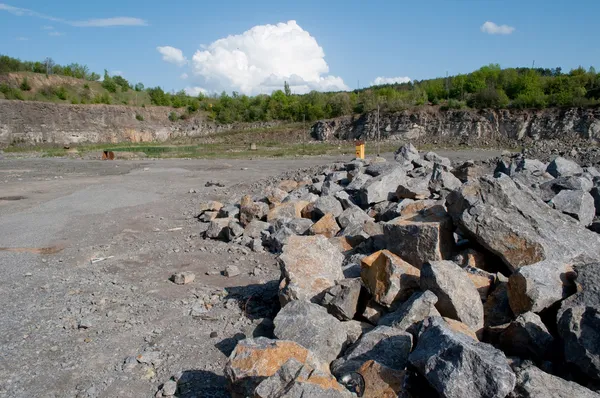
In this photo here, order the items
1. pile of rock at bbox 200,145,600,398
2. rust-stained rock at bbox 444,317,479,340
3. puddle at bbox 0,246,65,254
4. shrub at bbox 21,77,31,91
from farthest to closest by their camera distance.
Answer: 1. shrub at bbox 21,77,31,91
2. puddle at bbox 0,246,65,254
3. rust-stained rock at bbox 444,317,479,340
4. pile of rock at bbox 200,145,600,398

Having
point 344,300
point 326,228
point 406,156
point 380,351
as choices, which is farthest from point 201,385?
point 406,156

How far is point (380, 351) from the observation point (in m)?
3.46

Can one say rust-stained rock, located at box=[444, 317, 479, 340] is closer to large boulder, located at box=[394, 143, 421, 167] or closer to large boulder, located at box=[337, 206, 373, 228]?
large boulder, located at box=[337, 206, 373, 228]

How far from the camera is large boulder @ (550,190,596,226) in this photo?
6.21 meters

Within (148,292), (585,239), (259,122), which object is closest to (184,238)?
(148,292)

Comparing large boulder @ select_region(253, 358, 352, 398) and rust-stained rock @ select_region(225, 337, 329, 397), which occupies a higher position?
large boulder @ select_region(253, 358, 352, 398)

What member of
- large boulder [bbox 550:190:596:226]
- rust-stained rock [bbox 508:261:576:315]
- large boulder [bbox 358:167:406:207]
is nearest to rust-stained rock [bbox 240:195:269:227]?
large boulder [bbox 358:167:406:207]

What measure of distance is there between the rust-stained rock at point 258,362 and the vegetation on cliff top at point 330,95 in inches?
1718

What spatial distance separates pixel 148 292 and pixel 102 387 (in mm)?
2419

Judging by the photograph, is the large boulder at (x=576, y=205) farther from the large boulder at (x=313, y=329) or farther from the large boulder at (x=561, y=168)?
the large boulder at (x=313, y=329)

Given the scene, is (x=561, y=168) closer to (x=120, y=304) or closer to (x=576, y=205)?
(x=576, y=205)

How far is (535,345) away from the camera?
3.30m

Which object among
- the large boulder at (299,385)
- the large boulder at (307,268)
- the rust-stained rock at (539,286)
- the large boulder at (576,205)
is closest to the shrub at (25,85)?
the large boulder at (307,268)

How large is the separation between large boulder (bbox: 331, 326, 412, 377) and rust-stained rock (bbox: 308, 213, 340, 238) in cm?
429
